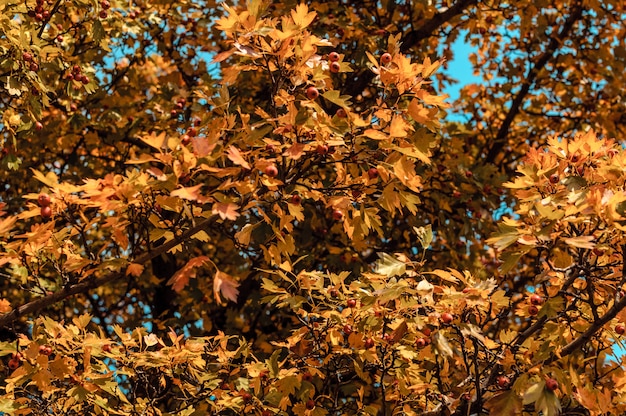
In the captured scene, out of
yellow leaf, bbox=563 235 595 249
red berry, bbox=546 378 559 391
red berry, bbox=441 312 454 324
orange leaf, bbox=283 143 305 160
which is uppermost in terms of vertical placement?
orange leaf, bbox=283 143 305 160

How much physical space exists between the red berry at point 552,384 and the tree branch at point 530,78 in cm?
461

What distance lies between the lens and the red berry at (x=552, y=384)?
2.66m

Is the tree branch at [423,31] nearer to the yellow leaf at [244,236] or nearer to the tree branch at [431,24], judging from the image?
the tree branch at [431,24]

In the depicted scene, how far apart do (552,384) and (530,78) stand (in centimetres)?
526

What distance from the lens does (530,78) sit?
7.32 m

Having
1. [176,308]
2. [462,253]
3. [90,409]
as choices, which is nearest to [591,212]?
[90,409]

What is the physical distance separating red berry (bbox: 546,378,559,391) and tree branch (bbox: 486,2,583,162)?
4.61 meters

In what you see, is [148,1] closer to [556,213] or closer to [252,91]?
[252,91]

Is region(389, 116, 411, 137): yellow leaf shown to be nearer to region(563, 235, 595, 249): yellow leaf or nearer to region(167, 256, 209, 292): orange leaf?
region(563, 235, 595, 249): yellow leaf

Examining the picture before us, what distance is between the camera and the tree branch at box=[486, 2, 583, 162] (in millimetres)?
Answer: 7129

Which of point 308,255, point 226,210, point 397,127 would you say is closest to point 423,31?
point 308,255

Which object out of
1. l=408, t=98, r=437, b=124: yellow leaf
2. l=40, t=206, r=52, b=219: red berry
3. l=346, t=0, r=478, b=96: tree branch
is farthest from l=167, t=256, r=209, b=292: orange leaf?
l=346, t=0, r=478, b=96: tree branch

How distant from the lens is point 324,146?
2.86 metres

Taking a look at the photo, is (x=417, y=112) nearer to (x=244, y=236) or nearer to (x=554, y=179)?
(x=554, y=179)
